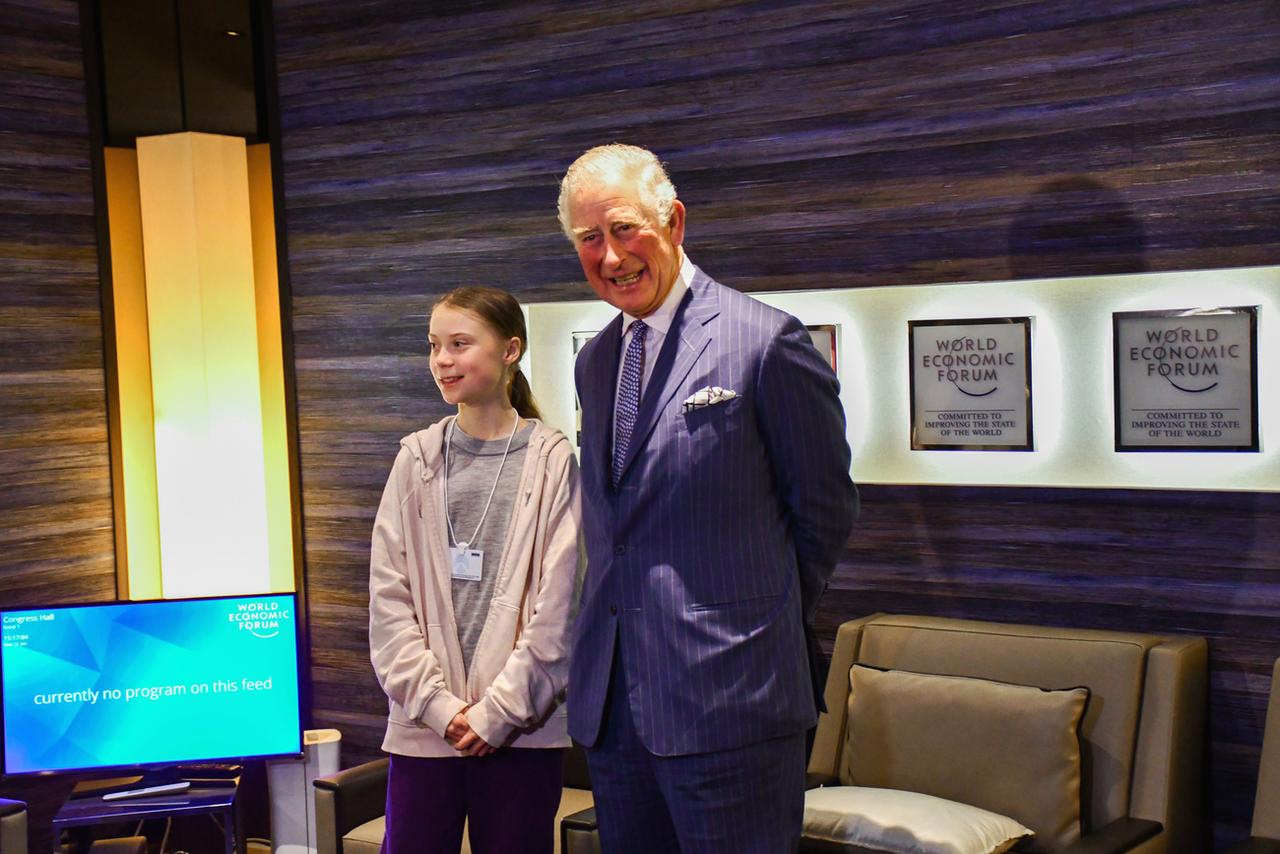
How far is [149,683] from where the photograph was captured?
396cm

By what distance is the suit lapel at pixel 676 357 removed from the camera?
7.70 ft

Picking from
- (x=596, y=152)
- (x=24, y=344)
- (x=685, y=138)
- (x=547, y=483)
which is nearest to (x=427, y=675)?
(x=547, y=483)

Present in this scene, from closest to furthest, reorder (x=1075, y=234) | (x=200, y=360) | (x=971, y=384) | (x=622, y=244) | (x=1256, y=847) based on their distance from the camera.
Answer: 1. (x=622, y=244)
2. (x=1256, y=847)
3. (x=1075, y=234)
4. (x=971, y=384)
5. (x=200, y=360)

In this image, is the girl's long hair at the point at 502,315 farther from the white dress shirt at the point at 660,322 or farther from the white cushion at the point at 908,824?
the white cushion at the point at 908,824

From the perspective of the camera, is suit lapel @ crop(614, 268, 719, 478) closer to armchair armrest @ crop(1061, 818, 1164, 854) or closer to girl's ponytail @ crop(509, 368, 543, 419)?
girl's ponytail @ crop(509, 368, 543, 419)

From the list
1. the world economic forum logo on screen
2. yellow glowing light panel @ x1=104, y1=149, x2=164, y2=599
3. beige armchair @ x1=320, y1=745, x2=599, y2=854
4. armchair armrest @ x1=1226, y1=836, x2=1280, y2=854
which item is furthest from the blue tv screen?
armchair armrest @ x1=1226, y1=836, x2=1280, y2=854

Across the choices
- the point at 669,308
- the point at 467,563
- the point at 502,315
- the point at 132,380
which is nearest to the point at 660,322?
the point at 669,308

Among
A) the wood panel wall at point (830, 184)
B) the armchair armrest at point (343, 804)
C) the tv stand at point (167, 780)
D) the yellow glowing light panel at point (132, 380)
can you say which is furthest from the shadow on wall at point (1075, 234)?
the yellow glowing light panel at point (132, 380)

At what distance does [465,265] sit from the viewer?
4.27 meters

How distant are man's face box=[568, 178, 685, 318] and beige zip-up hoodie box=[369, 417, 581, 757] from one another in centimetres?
58

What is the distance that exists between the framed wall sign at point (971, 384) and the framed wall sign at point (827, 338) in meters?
0.21

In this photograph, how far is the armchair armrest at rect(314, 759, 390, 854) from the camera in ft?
11.6

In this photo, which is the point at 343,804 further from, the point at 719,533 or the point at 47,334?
the point at 47,334

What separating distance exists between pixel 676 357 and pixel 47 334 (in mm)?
2758
